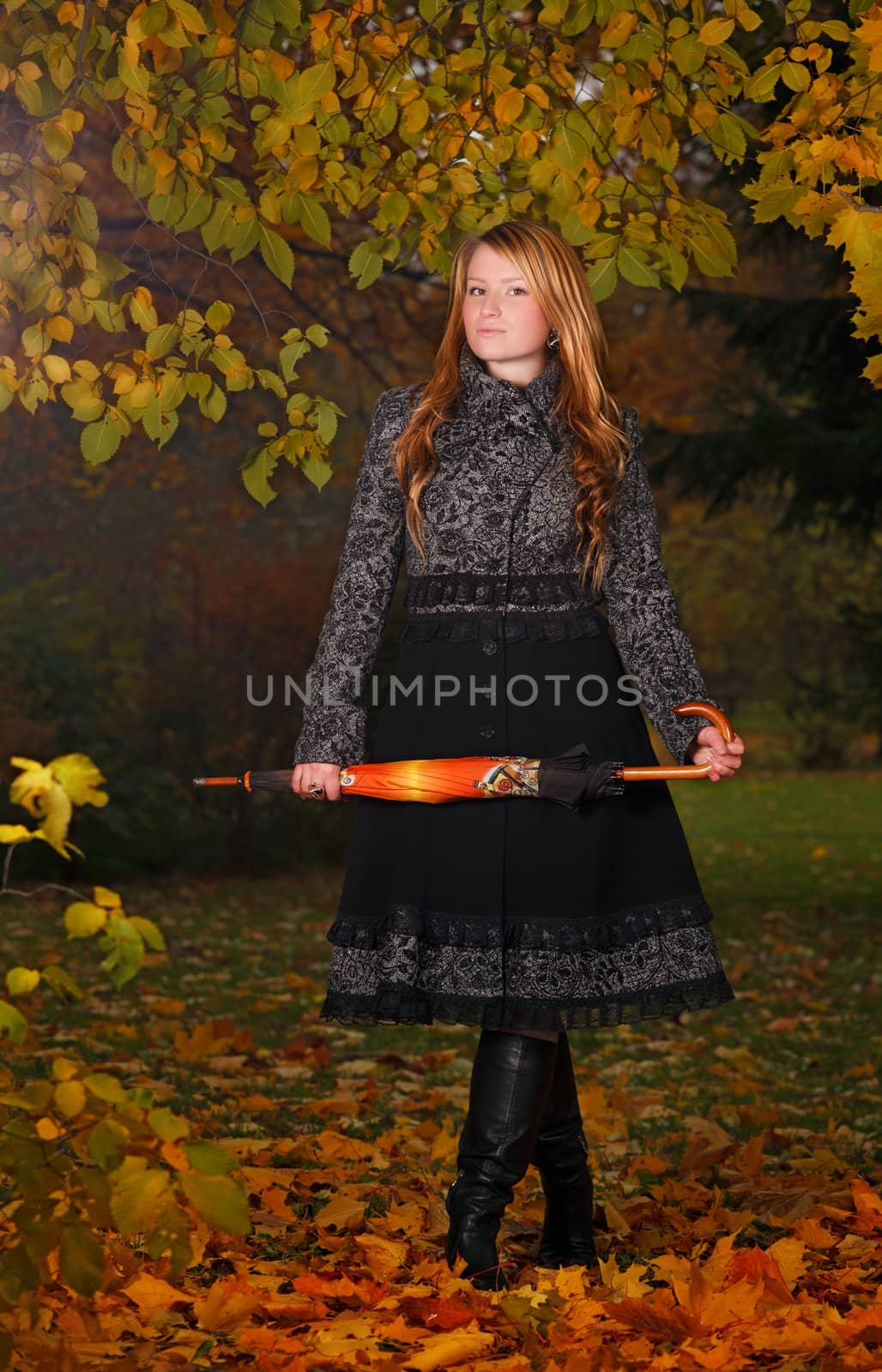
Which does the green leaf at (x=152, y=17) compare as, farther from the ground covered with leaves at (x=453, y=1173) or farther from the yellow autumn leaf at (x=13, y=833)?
the ground covered with leaves at (x=453, y=1173)

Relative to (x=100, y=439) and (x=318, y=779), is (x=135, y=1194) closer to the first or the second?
(x=318, y=779)

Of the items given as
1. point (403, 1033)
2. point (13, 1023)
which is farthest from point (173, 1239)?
point (403, 1033)

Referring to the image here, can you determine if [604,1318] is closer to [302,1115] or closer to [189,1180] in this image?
[189,1180]

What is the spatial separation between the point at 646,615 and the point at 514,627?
282 mm

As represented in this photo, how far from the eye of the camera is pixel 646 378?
36.7 ft

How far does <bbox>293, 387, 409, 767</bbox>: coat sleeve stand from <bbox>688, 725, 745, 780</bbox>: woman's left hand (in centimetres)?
64

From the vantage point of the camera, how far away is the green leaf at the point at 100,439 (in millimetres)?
3350

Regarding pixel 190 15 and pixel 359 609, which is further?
pixel 359 609

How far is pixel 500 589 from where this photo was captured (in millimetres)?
3031

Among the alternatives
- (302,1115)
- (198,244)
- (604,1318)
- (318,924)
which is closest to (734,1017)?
(302,1115)

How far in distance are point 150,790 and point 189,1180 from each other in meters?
8.41

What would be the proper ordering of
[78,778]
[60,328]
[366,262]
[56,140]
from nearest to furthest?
[78,778], [56,140], [60,328], [366,262]

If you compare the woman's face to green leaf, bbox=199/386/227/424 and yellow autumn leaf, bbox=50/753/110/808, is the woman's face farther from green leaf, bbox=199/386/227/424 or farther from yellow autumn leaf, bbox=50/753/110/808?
yellow autumn leaf, bbox=50/753/110/808

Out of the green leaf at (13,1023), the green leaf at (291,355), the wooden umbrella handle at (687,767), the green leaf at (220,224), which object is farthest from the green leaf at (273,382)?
the green leaf at (13,1023)
